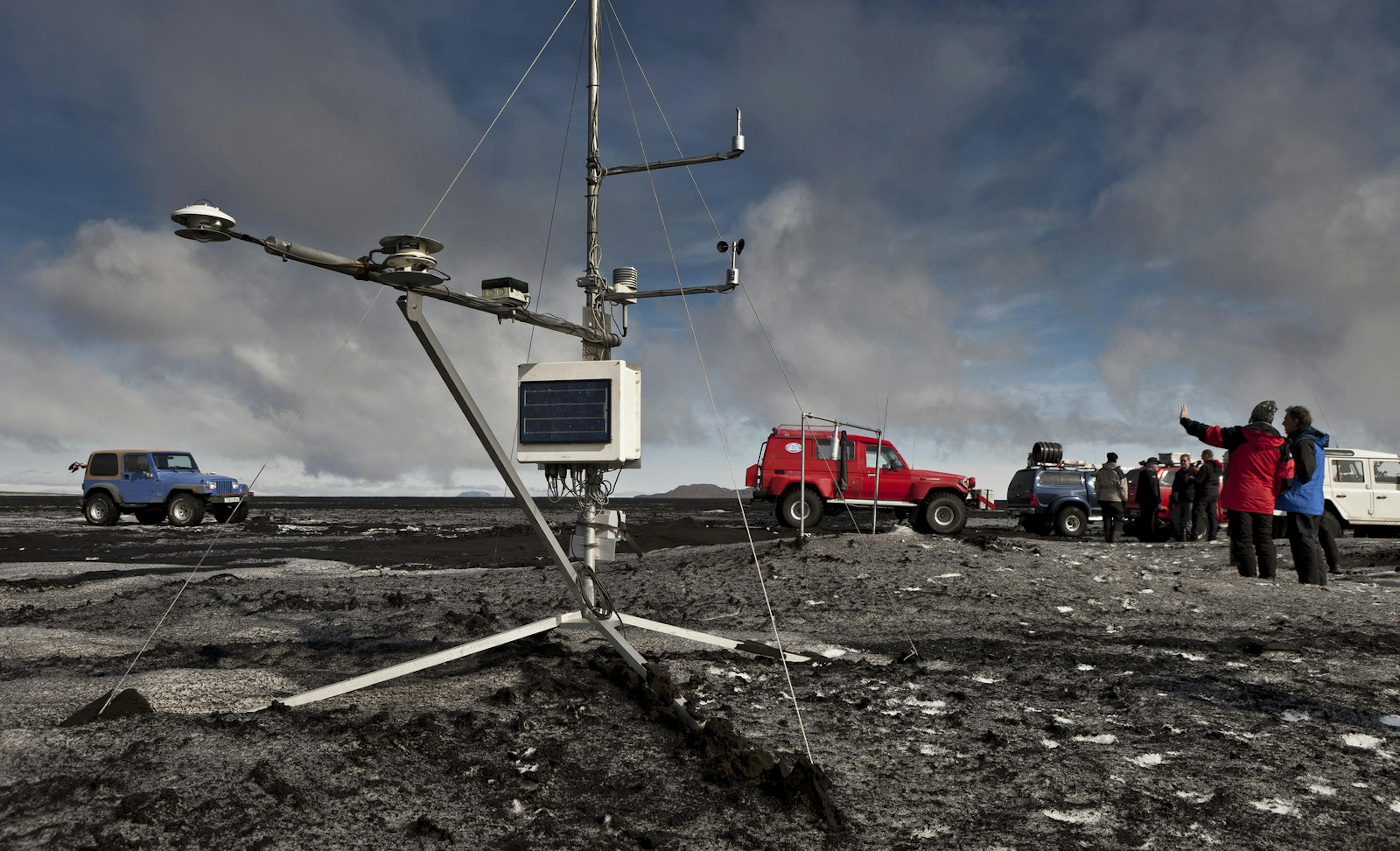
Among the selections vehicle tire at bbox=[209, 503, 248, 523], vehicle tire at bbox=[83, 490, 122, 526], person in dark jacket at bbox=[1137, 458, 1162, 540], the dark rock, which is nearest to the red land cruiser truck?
person in dark jacket at bbox=[1137, 458, 1162, 540]

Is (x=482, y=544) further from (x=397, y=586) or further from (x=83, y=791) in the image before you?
(x=83, y=791)

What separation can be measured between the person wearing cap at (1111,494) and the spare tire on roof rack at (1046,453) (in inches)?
150

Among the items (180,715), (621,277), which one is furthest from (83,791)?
(621,277)

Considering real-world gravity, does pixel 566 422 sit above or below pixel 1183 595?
above

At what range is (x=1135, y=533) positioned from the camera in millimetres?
21328

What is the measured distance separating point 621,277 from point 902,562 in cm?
685

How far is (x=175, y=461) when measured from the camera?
79.6 ft

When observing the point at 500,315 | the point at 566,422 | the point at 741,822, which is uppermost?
the point at 500,315

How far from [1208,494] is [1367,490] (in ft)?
16.8

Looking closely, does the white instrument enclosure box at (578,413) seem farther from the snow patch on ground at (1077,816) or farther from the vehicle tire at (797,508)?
the vehicle tire at (797,508)

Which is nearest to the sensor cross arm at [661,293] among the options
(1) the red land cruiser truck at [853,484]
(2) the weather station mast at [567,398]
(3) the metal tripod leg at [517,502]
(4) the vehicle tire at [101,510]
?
(2) the weather station mast at [567,398]

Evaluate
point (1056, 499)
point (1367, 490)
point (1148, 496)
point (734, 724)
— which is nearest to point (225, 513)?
point (1056, 499)

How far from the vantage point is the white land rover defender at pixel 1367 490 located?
17844mm

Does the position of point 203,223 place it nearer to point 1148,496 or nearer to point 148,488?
point 1148,496
